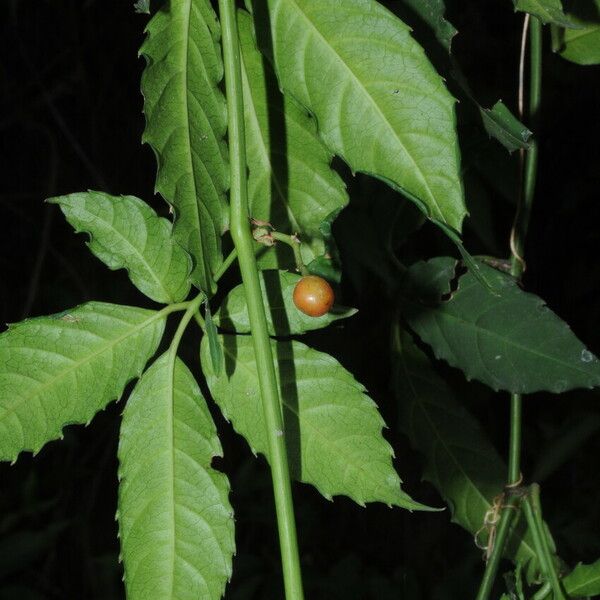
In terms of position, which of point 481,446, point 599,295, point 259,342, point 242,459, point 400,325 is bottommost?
point 242,459

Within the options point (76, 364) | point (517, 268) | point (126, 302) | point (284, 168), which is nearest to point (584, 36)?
point (517, 268)

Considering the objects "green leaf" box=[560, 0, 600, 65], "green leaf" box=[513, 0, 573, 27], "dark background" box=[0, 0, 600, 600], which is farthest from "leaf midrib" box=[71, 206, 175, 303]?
"dark background" box=[0, 0, 600, 600]

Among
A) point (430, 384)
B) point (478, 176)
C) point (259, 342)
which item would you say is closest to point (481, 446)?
point (430, 384)

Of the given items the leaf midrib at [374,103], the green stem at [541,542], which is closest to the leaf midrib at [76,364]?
the leaf midrib at [374,103]

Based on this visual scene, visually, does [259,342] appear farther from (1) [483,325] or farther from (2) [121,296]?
(2) [121,296]

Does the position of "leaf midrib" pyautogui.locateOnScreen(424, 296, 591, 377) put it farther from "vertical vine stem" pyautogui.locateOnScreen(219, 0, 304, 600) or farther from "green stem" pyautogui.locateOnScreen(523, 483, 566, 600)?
"vertical vine stem" pyautogui.locateOnScreen(219, 0, 304, 600)

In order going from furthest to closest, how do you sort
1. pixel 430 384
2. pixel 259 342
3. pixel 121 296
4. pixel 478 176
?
pixel 121 296 < pixel 478 176 < pixel 430 384 < pixel 259 342

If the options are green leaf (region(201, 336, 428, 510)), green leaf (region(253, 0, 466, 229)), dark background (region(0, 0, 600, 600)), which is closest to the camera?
green leaf (region(253, 0, 466, 229))
